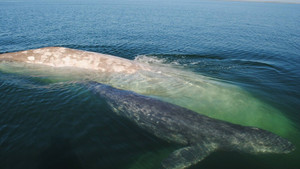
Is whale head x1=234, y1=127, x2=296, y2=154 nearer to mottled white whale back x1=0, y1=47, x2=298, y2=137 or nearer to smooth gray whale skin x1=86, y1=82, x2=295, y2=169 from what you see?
smooth gray whale skin x1=86, y1=82, x2=295, y2=169

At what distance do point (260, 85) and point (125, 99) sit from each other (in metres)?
8.19

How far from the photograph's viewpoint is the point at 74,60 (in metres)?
10.2

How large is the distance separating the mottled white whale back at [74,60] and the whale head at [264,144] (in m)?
6.24

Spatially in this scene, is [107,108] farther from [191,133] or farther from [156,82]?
[191,133]

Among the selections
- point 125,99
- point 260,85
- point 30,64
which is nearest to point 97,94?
point 125,99

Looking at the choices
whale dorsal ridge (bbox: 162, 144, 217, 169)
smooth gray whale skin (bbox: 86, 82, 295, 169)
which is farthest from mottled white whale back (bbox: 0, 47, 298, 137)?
whale dorsal ridge (bbox: 162, 144, 217, 169)

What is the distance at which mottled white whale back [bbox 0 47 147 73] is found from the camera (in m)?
10.1

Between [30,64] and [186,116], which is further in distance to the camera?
[30,64]

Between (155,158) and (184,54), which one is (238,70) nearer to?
(184,54)

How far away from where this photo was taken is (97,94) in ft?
28.4

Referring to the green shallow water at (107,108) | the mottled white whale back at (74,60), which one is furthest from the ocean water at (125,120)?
the mottled white whale back at (74,60)

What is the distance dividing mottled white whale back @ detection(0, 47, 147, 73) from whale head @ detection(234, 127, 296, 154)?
6238 mm

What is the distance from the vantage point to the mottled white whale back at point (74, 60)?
10.1m

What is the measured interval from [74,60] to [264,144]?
31.7ft
